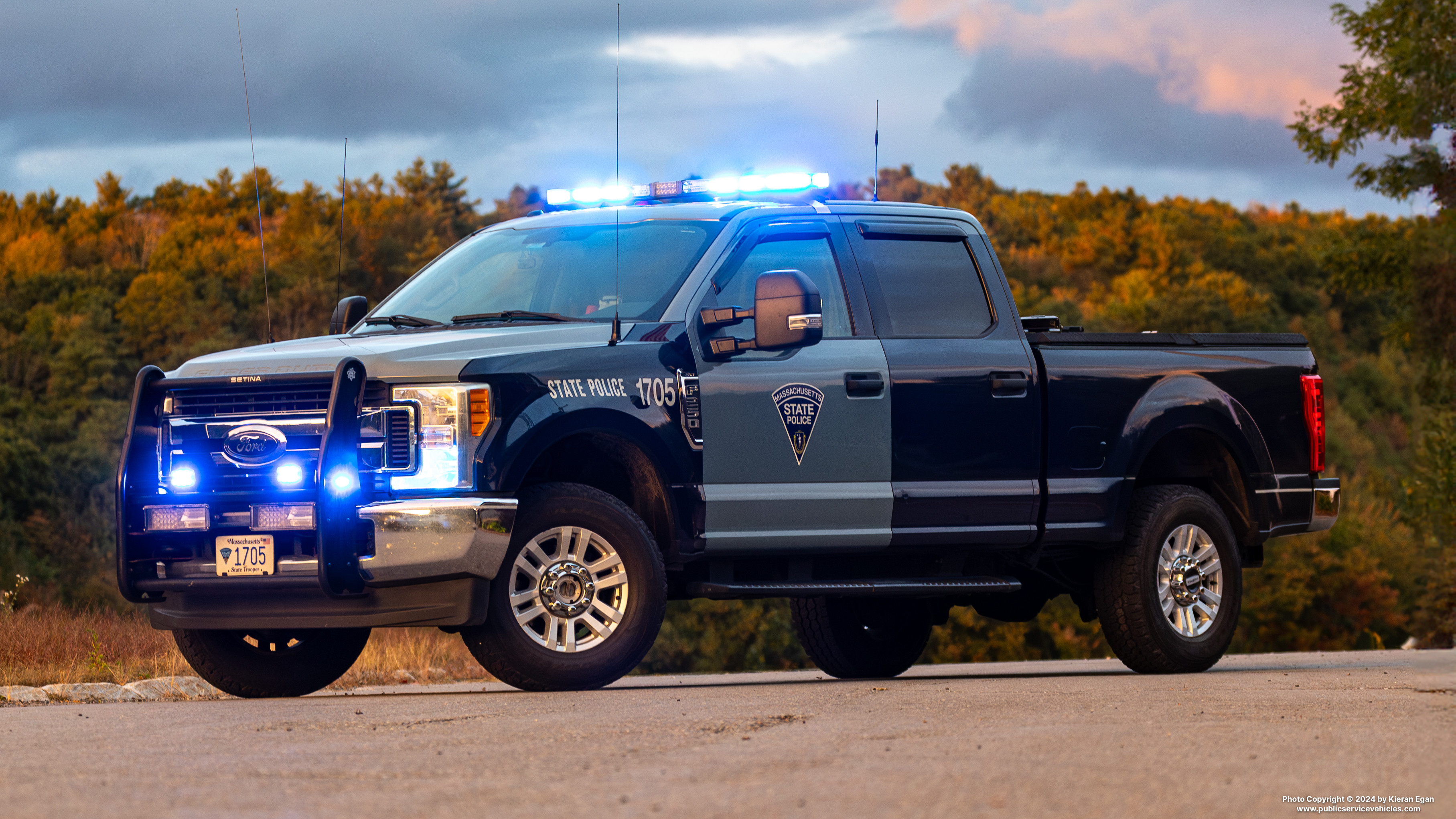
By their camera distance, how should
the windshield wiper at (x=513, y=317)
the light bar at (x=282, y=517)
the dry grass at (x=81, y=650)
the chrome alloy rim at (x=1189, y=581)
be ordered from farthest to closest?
the dry grass at (x=81, y=650), the chrome alloy rim at (x=1189, y=581), the windshield wiper at (x=513, y=317), the light bar at (x=282, y=517)

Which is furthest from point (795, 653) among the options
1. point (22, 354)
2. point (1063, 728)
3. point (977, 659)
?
point (1063, 728)

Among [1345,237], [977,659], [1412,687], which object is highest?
[1345,237]

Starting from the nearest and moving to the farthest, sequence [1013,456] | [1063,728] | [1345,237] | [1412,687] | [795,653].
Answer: [1063,728] → [1412,687] → [1013,456] → [1345,237] → [795,653]

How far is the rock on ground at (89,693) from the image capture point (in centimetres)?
1008

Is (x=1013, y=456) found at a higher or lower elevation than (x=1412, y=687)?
higher

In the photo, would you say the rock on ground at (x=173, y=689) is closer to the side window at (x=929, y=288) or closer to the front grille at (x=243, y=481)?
the front grille at (x=243, y=481)

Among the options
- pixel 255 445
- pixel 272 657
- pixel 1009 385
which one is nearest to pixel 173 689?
pixel 272 657

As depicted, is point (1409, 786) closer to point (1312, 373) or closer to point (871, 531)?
point (871, 531)

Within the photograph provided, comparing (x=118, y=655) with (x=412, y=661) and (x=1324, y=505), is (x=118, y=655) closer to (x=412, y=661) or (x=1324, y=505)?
(x=412, y=661)

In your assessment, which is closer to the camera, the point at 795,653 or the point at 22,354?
the point at 795,653

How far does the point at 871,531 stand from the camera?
9695mm

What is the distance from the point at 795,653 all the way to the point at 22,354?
3311cm

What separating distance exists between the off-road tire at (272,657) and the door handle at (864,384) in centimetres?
266

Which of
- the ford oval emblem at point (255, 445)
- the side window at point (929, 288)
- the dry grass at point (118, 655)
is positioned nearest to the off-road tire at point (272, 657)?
the ford oval emblem at point (255, 445)
